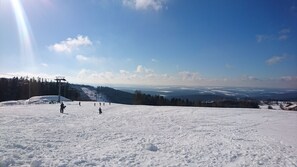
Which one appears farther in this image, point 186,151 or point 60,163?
point 186,151

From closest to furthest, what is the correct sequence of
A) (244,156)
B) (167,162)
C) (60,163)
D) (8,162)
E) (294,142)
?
(8,162) < (60,163) < (167,162) < (244,156) < (294,142)

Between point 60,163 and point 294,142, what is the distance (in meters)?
20.7

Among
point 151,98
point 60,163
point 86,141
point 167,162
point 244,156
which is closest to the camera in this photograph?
point 60,163

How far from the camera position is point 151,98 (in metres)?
135

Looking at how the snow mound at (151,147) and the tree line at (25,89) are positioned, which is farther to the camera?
the tree line at (25,89)

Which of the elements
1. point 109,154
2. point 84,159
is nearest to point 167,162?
point 109,154

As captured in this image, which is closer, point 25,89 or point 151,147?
point 151,147

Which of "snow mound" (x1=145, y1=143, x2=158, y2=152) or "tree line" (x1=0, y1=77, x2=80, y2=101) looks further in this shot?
"tree line" (x1=0, y1=77, x2=80, y2=101)

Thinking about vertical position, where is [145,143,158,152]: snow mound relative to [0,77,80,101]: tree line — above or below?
below

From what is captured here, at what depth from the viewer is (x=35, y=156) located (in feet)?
44.0

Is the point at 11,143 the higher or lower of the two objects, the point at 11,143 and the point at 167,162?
the higher

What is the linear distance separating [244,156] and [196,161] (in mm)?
4017

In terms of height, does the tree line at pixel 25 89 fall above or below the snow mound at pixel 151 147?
above

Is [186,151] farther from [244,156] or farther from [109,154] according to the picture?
[109,154]
